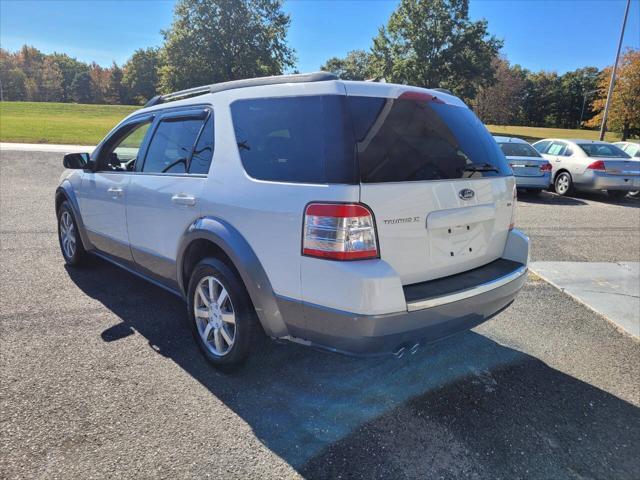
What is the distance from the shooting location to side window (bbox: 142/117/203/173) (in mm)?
3316

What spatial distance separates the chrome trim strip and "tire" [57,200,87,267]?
4045 millimetres

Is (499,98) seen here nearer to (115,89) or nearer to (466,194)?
(466,194)

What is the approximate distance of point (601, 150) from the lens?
12.4 meters

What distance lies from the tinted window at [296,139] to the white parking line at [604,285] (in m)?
3.33

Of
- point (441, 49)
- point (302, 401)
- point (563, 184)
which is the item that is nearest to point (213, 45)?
point (441, 49)

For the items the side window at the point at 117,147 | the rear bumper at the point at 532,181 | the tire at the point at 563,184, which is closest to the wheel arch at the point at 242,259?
the side window at the point at 117,147

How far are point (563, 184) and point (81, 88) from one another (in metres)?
105

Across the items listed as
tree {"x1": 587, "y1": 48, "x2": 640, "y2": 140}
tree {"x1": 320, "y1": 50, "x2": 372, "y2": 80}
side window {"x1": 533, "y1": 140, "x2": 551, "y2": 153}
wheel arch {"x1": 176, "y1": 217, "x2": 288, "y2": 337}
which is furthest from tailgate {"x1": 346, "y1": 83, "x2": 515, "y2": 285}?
tree {"x1": 320, "y1": 50, "x2": 372, "y2": 80}

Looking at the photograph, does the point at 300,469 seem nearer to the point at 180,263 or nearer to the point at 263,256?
the point at 263,256

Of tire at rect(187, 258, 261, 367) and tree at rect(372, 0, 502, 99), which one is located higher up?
tree at rect(372, 0, 502, 99)

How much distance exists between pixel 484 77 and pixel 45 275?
2008 inches

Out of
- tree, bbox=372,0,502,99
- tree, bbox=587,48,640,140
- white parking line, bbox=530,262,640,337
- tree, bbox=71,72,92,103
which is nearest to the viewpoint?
white parking line, bbox=530,262,640,337

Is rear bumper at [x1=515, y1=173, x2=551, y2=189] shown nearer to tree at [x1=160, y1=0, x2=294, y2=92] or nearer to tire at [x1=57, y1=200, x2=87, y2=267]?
tire at [x1=57, y1=200, x2=87, y2=267]

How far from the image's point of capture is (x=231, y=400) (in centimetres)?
278
